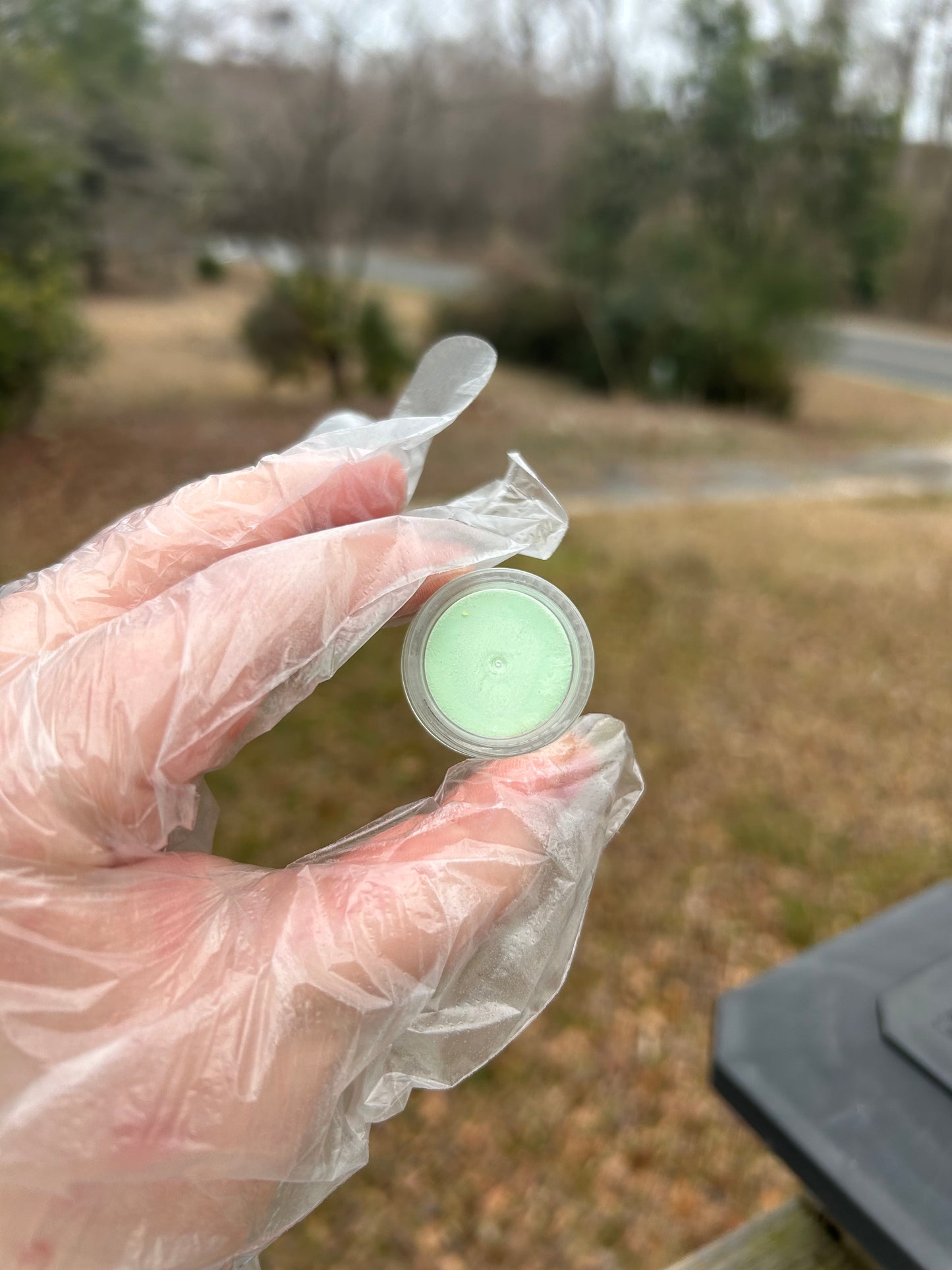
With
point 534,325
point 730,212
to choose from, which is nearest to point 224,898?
point 730,212

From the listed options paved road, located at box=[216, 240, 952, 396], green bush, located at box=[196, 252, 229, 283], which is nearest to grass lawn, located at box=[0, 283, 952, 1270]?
paved road, located at box=[216, 240, 952, 396]

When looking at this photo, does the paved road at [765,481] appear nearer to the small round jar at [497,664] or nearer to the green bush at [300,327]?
the green bush at [300,327]

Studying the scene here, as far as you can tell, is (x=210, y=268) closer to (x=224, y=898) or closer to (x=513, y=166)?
(x=513, y=166)

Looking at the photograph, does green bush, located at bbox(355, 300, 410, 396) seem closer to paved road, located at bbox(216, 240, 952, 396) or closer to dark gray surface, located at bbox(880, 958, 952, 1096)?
paved road, located at bbox(216, 240, 952, 396)

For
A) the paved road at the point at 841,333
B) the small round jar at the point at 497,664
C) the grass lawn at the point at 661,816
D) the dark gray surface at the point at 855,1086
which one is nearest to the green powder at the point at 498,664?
the small round jar at the point at 497,664

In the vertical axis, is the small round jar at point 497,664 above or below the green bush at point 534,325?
above
